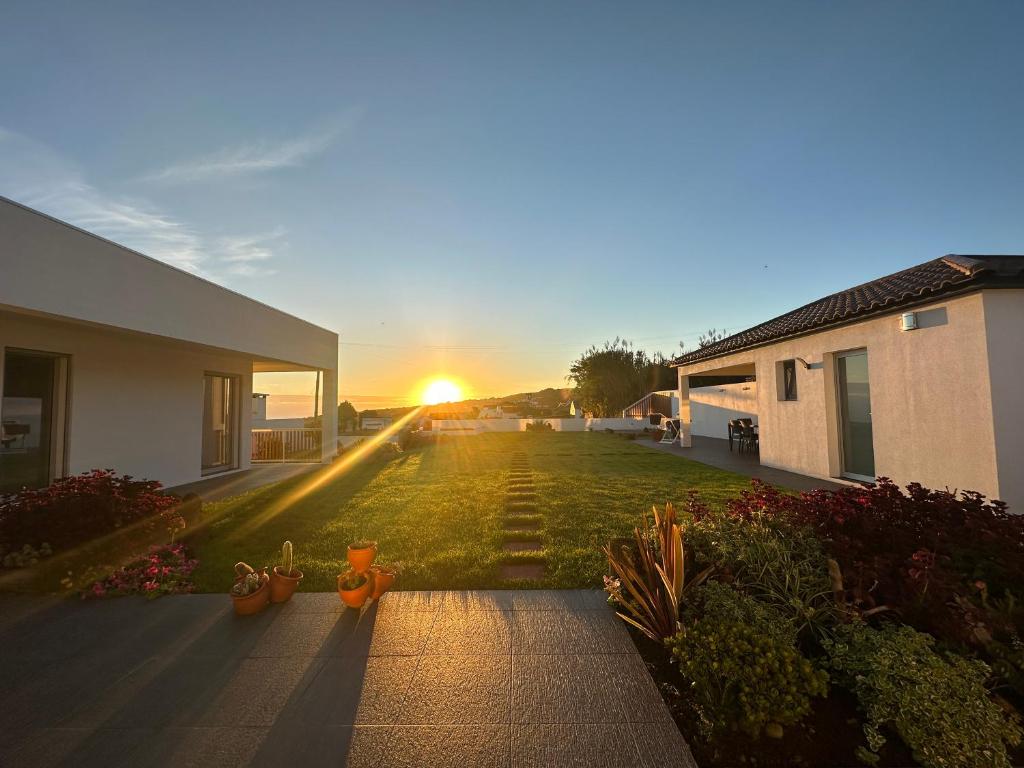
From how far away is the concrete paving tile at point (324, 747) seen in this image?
194 cm

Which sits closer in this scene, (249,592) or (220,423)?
(249,592)

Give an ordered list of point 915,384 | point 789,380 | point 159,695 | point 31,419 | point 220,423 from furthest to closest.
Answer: point 220,423 → point 789,380 → point 31,419 → point 915,384 → point 159,695

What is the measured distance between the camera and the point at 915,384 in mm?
6227

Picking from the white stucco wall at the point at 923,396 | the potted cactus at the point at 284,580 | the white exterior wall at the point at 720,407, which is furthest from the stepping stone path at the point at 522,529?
the white exterior wall at the point at 720,407

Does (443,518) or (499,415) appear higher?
(499,415)

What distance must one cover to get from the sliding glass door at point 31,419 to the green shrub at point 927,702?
923cm

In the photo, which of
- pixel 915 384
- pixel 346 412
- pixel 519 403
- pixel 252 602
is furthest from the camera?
pixel 519 403

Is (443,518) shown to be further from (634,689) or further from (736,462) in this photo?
(736,462)

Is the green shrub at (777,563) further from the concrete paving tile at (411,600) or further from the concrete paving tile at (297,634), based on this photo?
the concrete paving tile at (297,634)

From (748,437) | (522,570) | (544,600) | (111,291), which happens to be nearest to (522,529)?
(522,570)

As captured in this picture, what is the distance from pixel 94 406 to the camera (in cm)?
713

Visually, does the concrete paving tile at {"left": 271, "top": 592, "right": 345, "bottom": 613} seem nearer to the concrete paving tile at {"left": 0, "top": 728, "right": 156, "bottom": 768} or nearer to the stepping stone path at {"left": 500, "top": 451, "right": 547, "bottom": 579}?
the concrete paving tile at {"left": 0, "top": 728, "right": 156, "bottom": 768}

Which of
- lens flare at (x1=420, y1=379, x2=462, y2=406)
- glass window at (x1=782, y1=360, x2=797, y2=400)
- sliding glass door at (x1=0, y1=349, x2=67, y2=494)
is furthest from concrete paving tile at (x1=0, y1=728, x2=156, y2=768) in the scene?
lens flare at (x1=420, y1=379, x2=462, y2=406)

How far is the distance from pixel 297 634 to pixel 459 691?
1.39 meters
